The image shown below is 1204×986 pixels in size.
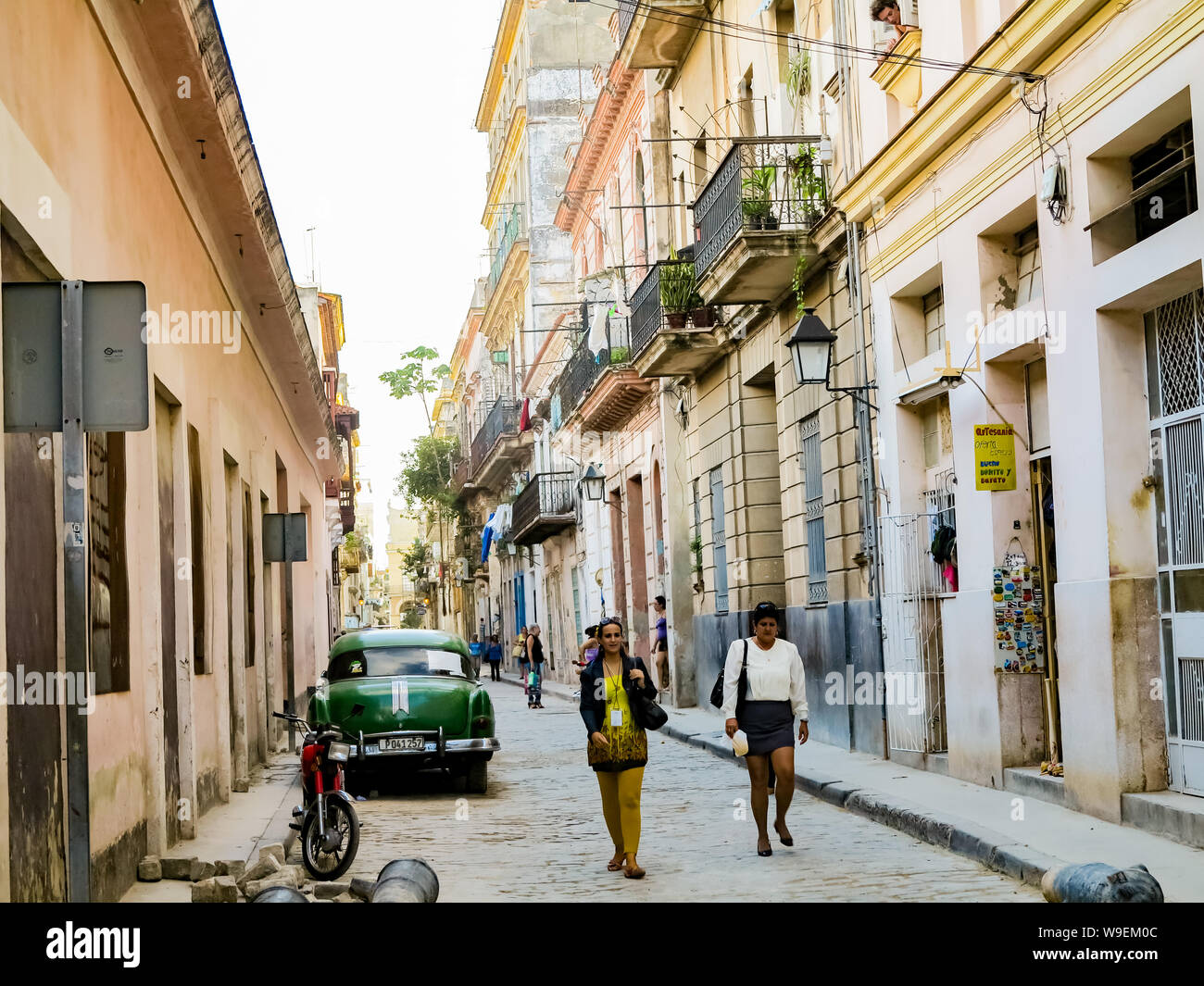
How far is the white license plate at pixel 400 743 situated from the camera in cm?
1452

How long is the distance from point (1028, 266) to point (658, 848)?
17.9ft

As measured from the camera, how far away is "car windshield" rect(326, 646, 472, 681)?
51.5ft

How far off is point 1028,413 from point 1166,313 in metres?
2.58

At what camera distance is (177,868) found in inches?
386

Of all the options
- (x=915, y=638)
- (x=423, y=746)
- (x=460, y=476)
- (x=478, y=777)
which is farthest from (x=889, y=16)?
(x=460, y=476)

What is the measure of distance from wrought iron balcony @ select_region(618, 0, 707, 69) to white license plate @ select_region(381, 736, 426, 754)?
10951 millimetres

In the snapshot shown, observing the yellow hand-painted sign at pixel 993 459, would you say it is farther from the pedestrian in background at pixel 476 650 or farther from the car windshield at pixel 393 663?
the pedestrian in background at pixel 476 650

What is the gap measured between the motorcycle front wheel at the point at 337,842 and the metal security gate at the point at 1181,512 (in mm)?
5247

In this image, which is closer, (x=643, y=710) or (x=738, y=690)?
(x=643, y=710)

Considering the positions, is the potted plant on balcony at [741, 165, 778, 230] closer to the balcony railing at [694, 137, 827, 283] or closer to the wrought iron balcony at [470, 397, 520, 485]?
the balcony railing at [694, 137, 827, 283]

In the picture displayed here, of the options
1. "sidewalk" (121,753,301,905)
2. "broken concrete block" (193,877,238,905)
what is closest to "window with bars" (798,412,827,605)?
"sidewalk" (121,753,301,905)

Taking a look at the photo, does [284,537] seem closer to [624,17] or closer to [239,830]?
[239,830]

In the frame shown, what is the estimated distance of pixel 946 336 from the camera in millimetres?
13914
